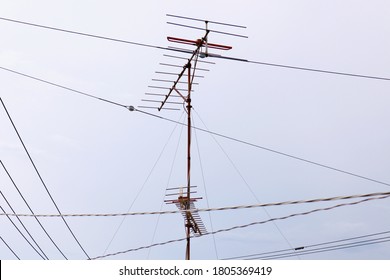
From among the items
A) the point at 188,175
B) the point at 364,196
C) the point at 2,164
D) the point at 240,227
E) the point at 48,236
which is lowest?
the point at 364,196

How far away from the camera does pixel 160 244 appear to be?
18344 mm

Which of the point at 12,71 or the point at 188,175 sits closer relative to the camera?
the point at 12,71

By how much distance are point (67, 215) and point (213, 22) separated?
793cm

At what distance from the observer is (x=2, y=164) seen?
16.4m

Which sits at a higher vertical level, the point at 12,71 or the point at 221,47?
the point at 221,47

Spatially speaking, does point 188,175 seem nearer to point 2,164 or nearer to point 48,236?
point 48,236

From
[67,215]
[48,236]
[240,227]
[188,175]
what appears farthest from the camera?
[188,175]

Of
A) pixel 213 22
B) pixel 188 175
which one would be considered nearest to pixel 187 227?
pixel 188 175

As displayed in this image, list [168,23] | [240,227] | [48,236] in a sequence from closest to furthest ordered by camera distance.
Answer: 1. [240,227]
2. [168,23]
3. [48,236]

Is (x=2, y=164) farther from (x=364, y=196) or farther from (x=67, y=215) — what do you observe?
(x=364, y=196)

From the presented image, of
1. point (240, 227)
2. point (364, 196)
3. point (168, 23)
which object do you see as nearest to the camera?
point (364, 196)

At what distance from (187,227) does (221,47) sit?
6880 mm

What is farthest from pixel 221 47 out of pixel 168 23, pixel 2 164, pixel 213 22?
pixel 2 164

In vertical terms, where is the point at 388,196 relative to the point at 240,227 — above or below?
below
